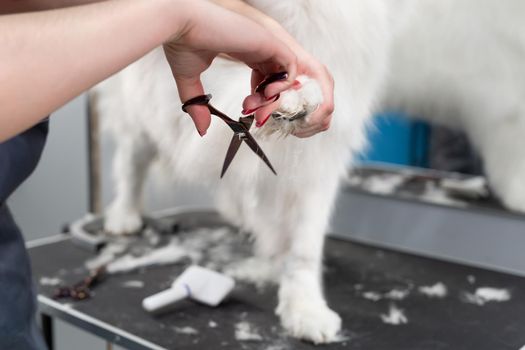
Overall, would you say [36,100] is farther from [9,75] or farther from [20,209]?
[20,209]

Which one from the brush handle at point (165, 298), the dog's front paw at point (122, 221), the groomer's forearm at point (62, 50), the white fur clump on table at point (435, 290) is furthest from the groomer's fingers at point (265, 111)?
the dog's front paw at point (122, 221)

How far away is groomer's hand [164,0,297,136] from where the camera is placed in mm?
445

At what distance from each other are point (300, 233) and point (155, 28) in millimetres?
577

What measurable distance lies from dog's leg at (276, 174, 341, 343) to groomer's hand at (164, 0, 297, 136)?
1.26 feet

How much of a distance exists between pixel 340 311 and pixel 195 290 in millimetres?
227

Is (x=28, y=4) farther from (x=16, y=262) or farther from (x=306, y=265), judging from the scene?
(x=306, y=265)

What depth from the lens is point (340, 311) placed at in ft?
2.92

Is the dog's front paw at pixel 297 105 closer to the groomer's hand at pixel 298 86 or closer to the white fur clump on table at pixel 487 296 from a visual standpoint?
the groomer's hand at pixel 298 86

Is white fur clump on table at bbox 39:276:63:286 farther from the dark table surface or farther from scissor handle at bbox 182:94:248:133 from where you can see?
scissor handle at bbox 182:94:248:133

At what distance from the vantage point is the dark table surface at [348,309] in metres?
0.78

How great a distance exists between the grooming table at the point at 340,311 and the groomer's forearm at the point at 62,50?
17.9 inches

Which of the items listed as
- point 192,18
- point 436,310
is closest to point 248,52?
point 192,18

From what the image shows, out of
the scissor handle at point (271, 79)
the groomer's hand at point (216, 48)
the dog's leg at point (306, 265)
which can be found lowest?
the dog's leg at point (306, 265)

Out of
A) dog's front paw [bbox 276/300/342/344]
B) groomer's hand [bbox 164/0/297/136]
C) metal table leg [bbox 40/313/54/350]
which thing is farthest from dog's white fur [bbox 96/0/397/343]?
metal table leg [bbox 40/313/54/350]
